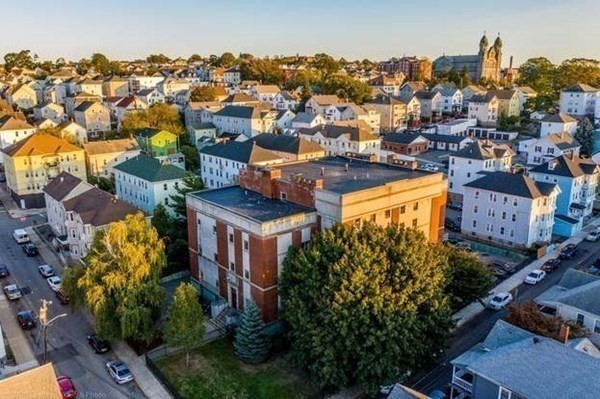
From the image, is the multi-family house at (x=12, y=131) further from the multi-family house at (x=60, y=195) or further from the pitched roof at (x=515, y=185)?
the pitched roof at (x=515, y=185)

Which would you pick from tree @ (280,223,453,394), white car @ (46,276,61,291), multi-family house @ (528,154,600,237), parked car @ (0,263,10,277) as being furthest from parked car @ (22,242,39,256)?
multi-family house @ (528,154,600,237)

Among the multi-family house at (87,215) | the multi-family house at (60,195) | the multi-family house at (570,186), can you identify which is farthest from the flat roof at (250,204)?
the multi-family house at (570,186)

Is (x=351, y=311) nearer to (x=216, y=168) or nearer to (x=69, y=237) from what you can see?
(x=69, y=237)

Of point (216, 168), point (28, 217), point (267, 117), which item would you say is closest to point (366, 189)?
point (216, 168)

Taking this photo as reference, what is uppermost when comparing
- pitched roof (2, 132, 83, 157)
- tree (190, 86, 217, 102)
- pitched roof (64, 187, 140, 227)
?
tree (190, 86, 217, 102)

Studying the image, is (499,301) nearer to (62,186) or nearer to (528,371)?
(528,371)

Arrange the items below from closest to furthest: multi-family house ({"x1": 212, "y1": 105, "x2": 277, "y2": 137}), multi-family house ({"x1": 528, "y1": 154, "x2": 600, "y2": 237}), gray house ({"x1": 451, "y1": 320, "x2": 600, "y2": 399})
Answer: gray house ({"x1": 451, "y1": 320, "x2": 600, "y2": 399})
multi-family house ({"x1": 528, "y1": 154, "x2": 600, "y2": 237})
multi-family house ({"x1": 212, "y1": 105, "x2": 277, "y2": 137})

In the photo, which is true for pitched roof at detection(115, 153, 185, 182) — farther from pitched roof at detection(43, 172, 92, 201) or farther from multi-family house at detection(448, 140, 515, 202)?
multi-family house at detection(448, 140, 515, 202)
